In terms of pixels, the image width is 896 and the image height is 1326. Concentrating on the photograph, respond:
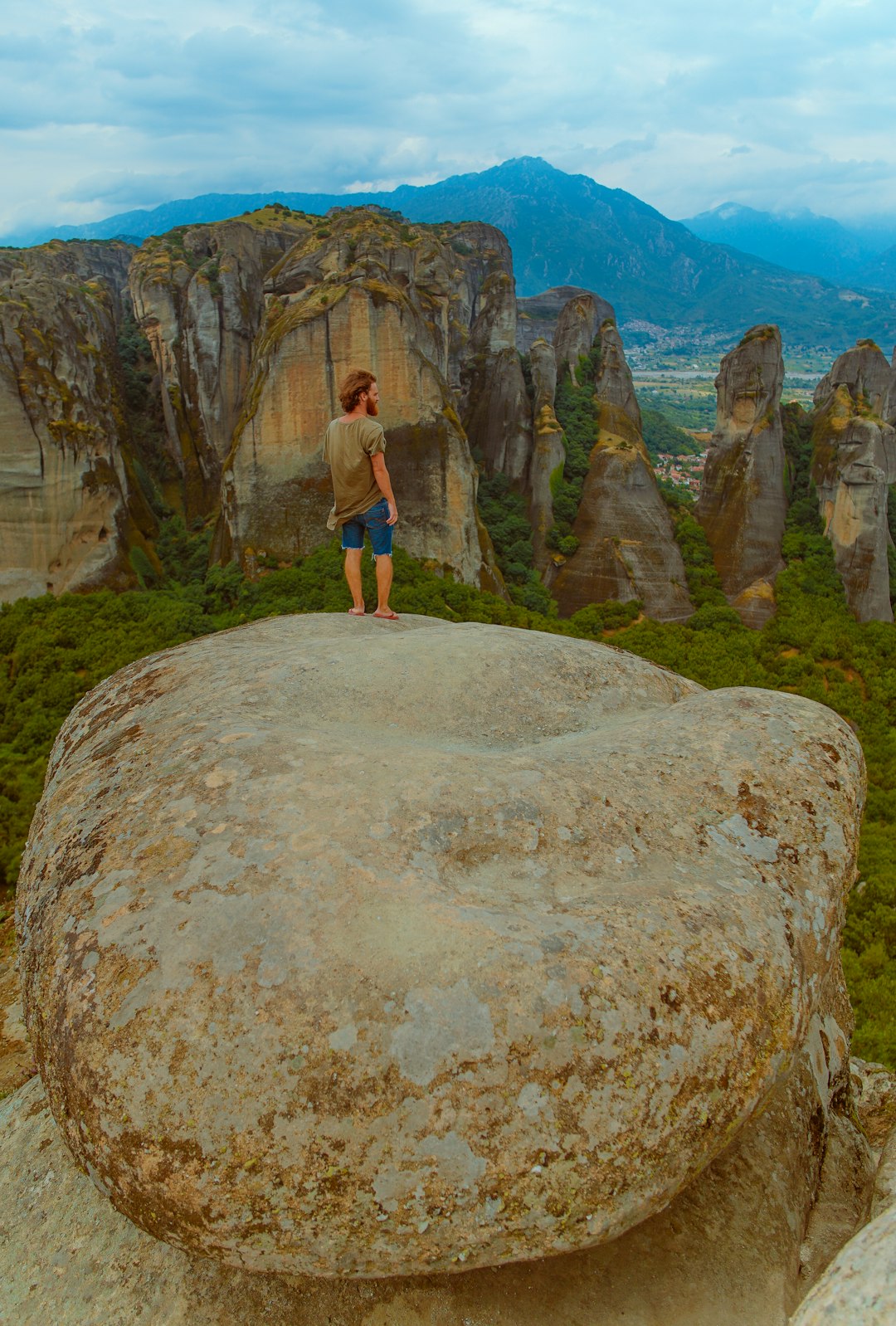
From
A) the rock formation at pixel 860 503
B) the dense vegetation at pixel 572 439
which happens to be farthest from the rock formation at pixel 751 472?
the dense vegetation at pixel 572 439

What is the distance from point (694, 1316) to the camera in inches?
109

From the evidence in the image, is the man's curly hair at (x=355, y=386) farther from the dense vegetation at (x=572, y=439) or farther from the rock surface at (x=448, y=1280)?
the dense vegetation at (x=572, y=439)

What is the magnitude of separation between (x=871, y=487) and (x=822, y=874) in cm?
3008

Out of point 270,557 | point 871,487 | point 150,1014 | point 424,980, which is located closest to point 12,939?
point 150,1014

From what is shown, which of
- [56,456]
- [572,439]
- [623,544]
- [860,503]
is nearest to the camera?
[56,456]

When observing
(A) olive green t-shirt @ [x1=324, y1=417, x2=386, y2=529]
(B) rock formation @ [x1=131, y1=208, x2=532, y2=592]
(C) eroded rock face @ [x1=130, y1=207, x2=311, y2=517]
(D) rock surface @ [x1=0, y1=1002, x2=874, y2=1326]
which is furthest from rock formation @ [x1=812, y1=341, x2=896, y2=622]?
(D) rock surface @ [x1=0, y1=1002, x2=874, y2=1326]

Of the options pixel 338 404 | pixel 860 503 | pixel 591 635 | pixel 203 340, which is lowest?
pixel 591 635

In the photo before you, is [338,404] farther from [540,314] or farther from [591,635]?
[540,314]

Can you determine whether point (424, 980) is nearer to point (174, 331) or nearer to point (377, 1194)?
point (377, 1194)

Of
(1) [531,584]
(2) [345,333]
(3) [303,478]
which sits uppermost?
(2) [345,333]

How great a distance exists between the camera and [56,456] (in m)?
18.9

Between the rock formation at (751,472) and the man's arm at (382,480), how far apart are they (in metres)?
24.9

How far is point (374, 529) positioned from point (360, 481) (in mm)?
502

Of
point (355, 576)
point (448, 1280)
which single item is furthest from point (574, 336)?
point (448, 1280)
